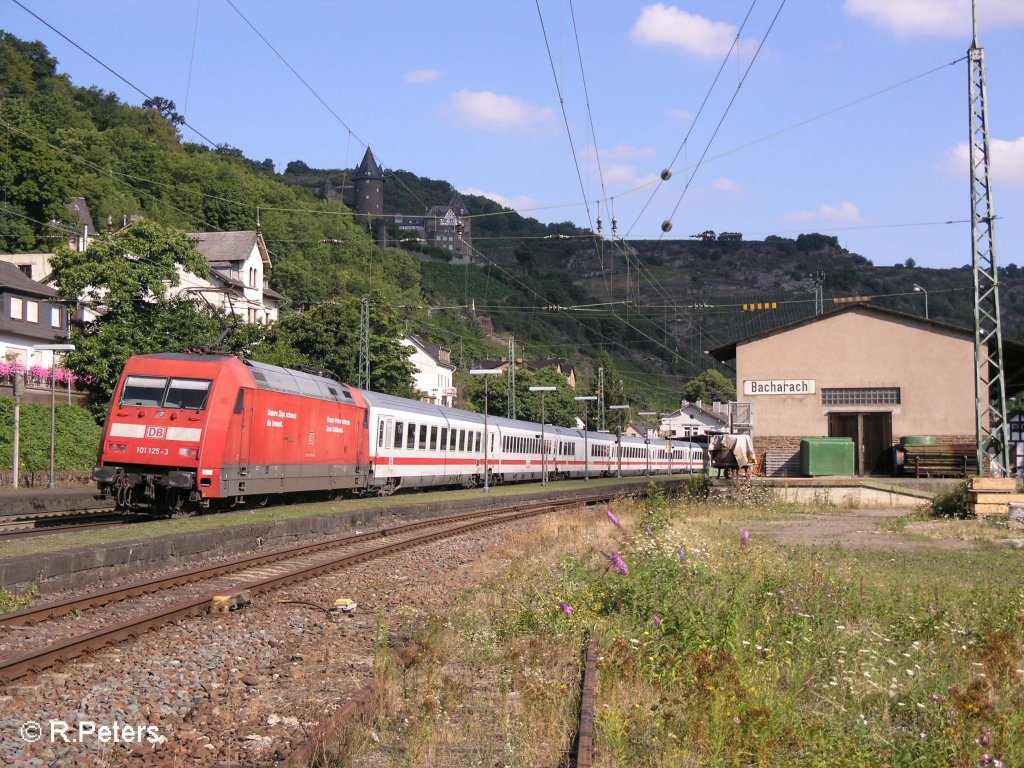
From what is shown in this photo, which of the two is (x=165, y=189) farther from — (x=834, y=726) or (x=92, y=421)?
(x=834, y=726)

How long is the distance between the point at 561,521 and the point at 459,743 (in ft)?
57.1

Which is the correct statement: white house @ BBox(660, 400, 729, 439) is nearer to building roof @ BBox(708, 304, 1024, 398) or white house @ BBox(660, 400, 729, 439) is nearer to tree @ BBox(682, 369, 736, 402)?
tree @ BBox(682, 369, 736, 402)

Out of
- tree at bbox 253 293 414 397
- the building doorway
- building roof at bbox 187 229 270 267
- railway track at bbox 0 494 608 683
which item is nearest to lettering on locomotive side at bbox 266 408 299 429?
railway track at bbox 0 494 608 683

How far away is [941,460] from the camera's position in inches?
1352

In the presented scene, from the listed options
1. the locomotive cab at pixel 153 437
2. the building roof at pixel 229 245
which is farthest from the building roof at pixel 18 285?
the locomotive cab at pixel 153 437

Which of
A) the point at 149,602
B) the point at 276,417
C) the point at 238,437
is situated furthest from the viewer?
the point at 276,417

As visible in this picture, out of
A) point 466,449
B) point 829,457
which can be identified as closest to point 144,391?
point 466,449

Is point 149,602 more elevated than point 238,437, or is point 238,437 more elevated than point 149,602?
point 238,437

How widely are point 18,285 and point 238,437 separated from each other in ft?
119

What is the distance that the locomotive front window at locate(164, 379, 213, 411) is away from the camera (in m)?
19.1

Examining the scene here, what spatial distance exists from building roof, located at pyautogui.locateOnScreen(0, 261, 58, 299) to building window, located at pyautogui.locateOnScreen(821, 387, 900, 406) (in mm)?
36572

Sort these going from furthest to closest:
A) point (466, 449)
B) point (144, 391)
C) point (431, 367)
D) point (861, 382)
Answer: point (431, 367) < point (466, 449) < point (861, 382) < point (144, 391)

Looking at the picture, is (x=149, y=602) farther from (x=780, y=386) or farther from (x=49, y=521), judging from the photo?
(x=780, y=386)

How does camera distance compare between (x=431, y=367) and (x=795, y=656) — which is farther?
(x=431, y=367)
